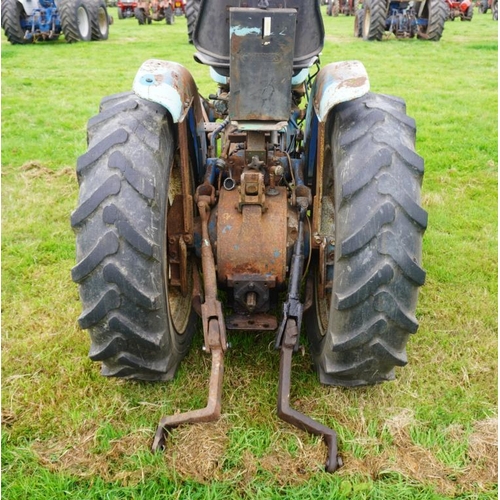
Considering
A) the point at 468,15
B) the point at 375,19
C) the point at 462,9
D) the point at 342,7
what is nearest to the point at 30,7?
the point at 375,19

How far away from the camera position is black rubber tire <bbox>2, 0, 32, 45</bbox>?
1404 cm

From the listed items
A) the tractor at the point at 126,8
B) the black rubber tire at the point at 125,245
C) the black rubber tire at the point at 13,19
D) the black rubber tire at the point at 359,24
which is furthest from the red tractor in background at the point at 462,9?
the black rubber tire at the point at 125,245

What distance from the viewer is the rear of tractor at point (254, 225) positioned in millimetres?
2256

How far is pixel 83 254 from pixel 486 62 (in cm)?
1181

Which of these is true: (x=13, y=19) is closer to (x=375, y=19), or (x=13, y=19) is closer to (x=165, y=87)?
(x=375, y=19)

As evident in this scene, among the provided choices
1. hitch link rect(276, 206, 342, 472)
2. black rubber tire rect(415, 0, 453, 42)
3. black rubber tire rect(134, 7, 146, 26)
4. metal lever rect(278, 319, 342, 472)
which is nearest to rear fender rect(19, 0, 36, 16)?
black rubber tire rect(134, 7, 146, 26)

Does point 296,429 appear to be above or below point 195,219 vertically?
below

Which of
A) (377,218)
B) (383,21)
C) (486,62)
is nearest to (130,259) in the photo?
(377,218)

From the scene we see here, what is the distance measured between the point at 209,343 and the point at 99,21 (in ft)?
52.5

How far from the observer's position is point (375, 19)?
49.7ft

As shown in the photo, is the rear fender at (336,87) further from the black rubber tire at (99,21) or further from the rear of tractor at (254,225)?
the black rubber tire at (99,21)

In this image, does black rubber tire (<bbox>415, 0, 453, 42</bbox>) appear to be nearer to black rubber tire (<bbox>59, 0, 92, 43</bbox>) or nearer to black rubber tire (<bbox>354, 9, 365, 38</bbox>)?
black rubber tire (<bbox>354, 9, 365, 38</bbox>)

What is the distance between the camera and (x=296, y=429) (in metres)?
2.52

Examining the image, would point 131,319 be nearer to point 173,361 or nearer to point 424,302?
point 173,361
